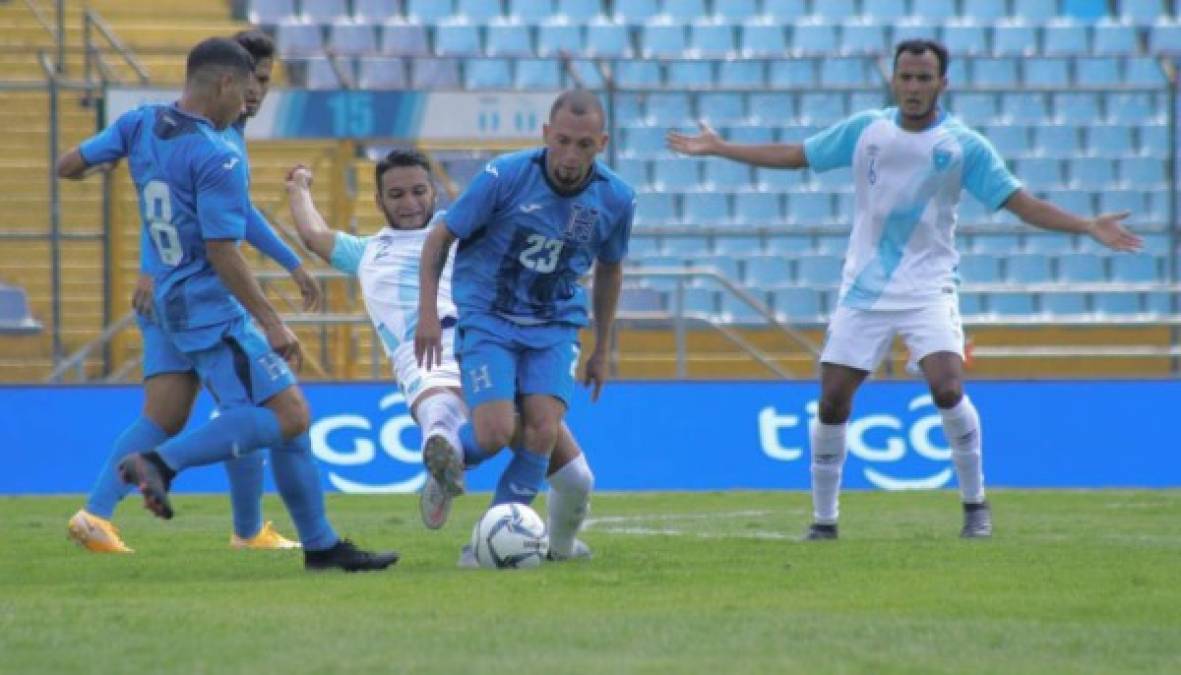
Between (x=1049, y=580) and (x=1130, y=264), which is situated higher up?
(x=1130, y=264)

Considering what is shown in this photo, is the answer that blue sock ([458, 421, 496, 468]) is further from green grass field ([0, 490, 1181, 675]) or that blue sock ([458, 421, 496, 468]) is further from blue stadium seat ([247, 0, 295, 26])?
blue stadium seat ([247, 0, 295, 26])

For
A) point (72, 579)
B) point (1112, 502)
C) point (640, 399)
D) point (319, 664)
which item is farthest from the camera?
point (640, 399)

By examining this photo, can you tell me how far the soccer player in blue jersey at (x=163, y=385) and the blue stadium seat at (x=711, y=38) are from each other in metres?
13.1

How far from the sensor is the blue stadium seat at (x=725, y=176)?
20688 millimetres

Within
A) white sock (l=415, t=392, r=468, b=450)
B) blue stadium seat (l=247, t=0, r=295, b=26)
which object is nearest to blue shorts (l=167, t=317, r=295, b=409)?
white sock (l=415, t=392, r=468, b=450)

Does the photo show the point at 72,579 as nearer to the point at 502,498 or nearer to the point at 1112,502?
the point at 502,498

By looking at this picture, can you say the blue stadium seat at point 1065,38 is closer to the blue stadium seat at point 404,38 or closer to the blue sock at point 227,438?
the blue stadium seat at point 404,38

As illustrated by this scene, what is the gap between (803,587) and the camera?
7.35 m

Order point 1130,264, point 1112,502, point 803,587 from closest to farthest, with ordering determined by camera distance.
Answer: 1. point 803,587
2. point 1112,502
3. point 1130,264

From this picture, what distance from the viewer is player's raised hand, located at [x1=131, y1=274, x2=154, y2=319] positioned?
331 inches

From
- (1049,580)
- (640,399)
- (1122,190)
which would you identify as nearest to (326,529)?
(1049,580)

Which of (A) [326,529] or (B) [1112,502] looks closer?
(A) [326,529]

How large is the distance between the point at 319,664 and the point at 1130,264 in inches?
613

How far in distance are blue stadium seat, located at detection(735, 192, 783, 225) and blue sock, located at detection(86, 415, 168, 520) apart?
11609mm
